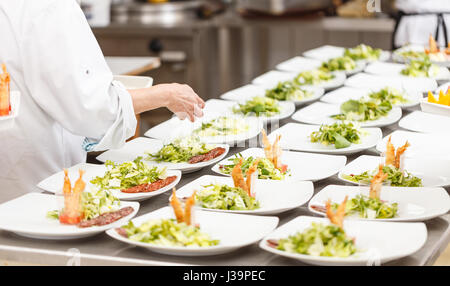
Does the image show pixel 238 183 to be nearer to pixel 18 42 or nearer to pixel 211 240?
Result: pixel 211 240

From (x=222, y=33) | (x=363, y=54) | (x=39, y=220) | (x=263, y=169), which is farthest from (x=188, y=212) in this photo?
(x=222, y=33)

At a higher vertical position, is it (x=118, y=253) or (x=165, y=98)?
(x=165, y=98)

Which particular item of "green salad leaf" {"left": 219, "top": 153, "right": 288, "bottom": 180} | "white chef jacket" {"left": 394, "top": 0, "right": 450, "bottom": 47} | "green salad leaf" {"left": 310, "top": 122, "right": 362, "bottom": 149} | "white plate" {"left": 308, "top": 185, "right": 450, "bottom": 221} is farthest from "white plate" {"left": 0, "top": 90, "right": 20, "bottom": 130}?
Answer: "white chef jacket" {"left": 394, "top": 0, "right": 450, "bottom": 47}

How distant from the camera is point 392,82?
3615 millimetres

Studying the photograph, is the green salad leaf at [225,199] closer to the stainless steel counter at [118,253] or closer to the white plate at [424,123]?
the stainless steel counter at [118,253]

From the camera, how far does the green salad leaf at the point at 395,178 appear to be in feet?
7.27

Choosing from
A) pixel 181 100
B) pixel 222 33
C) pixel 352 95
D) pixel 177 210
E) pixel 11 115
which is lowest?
pixel 222 33

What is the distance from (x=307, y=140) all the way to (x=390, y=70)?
130 cm

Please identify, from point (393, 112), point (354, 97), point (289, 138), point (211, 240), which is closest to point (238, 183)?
point (211, 240)

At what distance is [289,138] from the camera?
278 centimetres

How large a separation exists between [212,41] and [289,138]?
10.6ft

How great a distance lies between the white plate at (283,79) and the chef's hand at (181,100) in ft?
3.64

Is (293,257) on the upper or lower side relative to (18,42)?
lower

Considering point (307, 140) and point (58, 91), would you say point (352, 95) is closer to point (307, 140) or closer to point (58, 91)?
point (307, 140)
